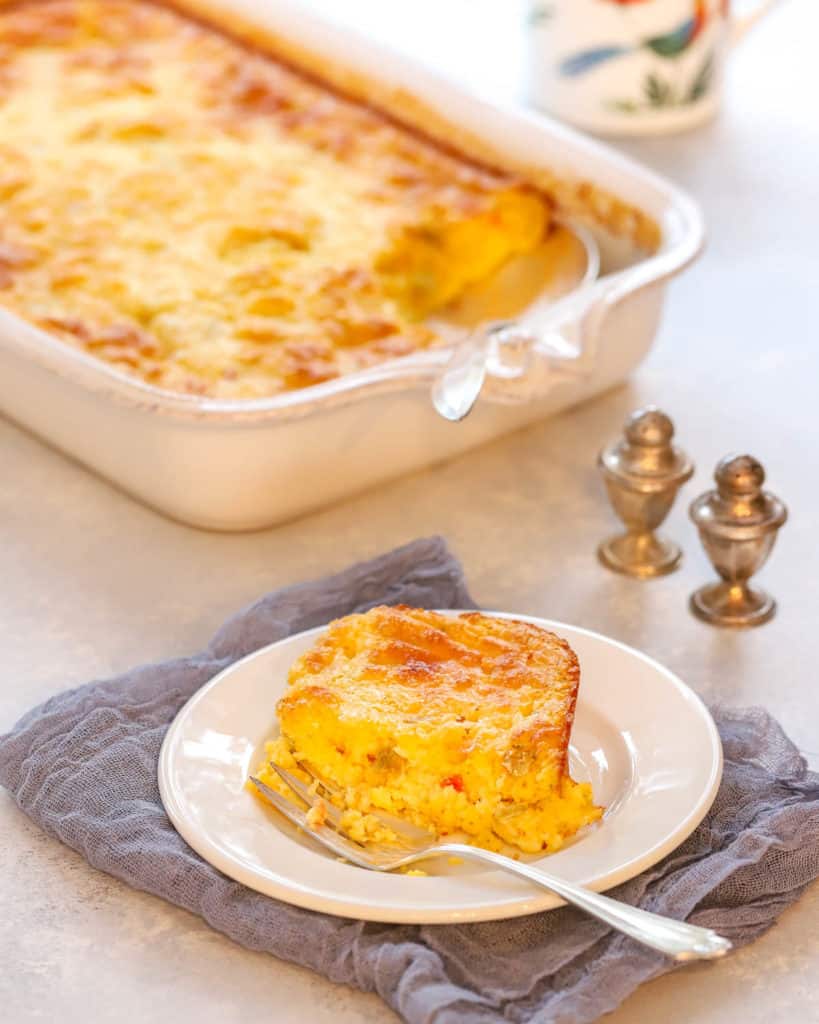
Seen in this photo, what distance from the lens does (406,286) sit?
191cm

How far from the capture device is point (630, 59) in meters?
2.31

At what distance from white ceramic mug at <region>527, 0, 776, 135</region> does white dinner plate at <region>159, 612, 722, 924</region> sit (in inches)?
46.2

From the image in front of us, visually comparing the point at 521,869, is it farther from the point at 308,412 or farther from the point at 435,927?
the point at 308,412

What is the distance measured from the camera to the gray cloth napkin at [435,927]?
1.09 meters

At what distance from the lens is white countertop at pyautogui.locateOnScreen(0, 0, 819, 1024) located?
3.68 feet

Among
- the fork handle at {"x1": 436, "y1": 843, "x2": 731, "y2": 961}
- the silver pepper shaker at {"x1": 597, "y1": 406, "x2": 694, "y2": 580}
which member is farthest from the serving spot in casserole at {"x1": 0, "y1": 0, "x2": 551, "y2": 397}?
the fork handle at {"x1": 436, "y1": 843, "x2": 731, "y2": 961}

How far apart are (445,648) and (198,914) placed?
10.0 inches

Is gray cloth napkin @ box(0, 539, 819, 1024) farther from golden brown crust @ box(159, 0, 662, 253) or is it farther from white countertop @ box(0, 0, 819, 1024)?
golden brown crust @ box(159, 0, 662, 253)

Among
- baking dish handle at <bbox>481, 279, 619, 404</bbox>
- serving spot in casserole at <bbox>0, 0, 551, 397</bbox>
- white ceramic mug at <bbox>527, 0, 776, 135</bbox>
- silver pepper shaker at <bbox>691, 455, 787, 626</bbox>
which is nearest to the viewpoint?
silver pepper shaker at <bbox>691, 455, 787, 626</bbox>

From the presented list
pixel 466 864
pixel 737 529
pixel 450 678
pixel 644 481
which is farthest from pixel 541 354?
pixel 466 864

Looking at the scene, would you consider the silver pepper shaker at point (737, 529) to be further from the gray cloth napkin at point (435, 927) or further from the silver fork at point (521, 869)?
the silver fork at point (521, 869)

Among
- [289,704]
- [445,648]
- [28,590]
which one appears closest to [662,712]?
[445,648]

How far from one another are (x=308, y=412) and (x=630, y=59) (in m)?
1.01

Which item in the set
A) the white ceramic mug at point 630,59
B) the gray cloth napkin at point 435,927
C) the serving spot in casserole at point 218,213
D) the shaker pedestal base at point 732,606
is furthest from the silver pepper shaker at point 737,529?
the white ceramic mug at point 630,59
